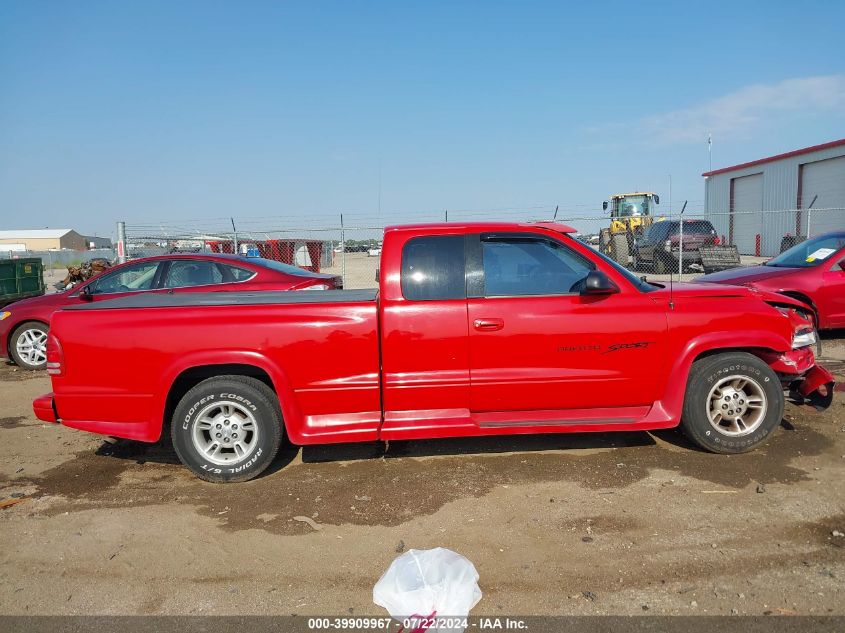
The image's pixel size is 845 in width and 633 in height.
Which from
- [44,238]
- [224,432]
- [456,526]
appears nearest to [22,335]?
[224,432]

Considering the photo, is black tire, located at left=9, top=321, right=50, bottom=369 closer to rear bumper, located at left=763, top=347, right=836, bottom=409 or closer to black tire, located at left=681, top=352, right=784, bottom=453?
black tire, located at left=681, top=352, right=784, bottom=453

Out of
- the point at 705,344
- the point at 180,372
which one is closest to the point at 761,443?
the point at 705,344

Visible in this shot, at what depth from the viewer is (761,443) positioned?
4.80 metres

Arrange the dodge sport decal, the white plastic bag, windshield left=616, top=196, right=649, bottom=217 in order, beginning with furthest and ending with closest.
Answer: windshield left=616, top=196, right=649, bottom=217 → the dodge sport decal → the white plastic bag

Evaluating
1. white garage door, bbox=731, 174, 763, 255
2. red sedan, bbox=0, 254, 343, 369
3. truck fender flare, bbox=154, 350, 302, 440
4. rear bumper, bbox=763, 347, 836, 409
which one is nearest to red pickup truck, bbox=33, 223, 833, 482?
truck fender flare, bbox=154, 350, 302, 440

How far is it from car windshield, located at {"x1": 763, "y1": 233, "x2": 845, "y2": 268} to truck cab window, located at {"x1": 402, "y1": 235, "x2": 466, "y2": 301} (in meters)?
6.35

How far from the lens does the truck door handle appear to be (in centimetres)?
443

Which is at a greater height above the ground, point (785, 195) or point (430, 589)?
point (785, 195)

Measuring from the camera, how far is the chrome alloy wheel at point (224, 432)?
453 cm

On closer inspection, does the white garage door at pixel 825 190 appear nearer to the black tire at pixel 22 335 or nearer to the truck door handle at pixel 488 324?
the truck door handle at pixel 488 324

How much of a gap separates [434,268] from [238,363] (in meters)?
1.54

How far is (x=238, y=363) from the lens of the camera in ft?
14.5

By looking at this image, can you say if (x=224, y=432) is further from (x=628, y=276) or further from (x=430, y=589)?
(x=628, y=276)

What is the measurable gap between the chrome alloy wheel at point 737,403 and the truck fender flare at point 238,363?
307 centimetres
